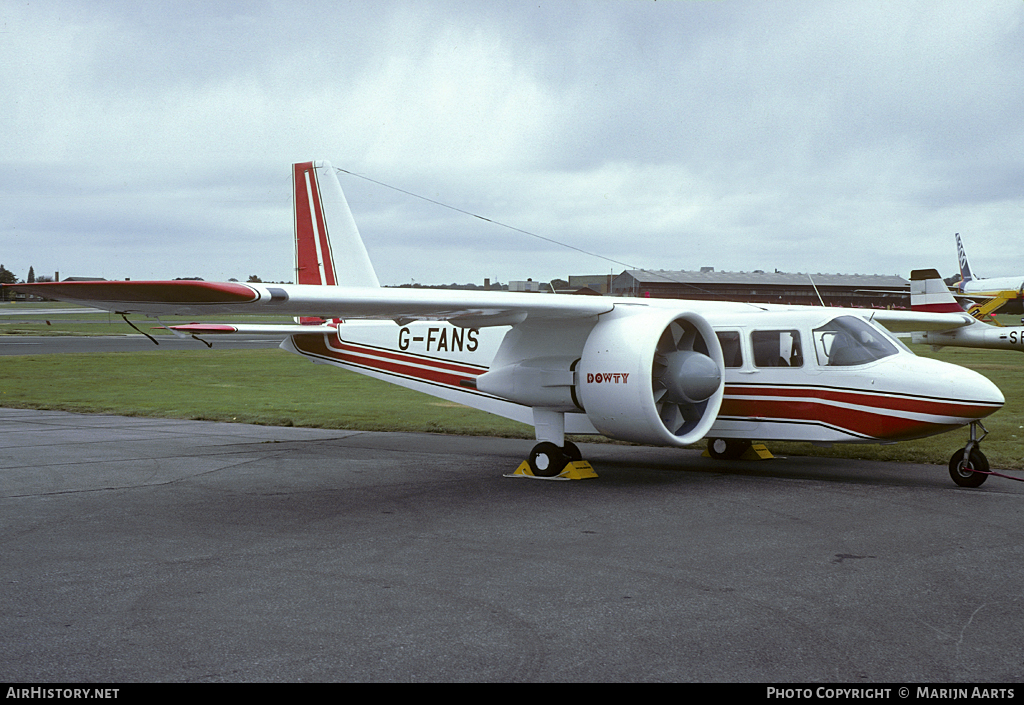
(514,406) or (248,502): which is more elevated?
(514,406)

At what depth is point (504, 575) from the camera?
6.77m

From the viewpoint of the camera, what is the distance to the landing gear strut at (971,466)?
34.0 ft

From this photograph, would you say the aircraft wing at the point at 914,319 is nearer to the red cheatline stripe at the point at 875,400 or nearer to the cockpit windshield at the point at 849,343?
the cockpit windshield at the point at 849,343

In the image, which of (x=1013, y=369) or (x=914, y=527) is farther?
(x=1013, y=369)

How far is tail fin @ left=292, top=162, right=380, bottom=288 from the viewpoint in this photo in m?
15.8

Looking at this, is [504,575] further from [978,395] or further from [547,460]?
[978,395]

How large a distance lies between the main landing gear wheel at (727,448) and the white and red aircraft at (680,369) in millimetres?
21

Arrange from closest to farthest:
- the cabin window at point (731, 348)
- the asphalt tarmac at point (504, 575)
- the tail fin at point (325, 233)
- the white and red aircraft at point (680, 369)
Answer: the asphalt tarmac at point (504, 575) → the white and red aircraft at point (680, 369) → the cabin window at point (731, 348) → the tail fin at point (325, 233)

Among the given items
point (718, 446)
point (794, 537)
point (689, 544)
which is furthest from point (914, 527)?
point (718, 446)

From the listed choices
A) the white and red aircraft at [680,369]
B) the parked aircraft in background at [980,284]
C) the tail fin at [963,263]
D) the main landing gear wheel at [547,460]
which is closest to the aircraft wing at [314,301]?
the white and red aircraft at [680,369]

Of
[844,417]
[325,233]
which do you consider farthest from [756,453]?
[325,233]
